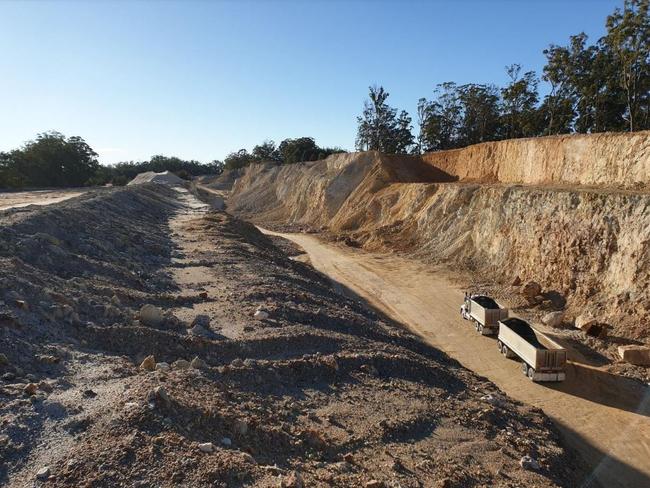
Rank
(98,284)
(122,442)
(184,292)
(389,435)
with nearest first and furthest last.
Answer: (122,442)
(389,435)
(98,284)
(184,292)

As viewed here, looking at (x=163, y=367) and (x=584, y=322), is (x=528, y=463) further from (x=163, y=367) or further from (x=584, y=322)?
(x=584, y=322)

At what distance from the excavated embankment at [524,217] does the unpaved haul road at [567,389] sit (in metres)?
3.08

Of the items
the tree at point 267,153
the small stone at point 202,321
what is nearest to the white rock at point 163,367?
the small stone at point 202,321

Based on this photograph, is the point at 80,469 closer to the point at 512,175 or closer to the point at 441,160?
the point at 512,175

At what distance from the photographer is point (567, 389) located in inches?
494

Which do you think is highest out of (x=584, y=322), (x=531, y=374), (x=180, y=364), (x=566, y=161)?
(x=566, y=161)

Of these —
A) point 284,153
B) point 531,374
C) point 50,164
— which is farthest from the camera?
point 284,153

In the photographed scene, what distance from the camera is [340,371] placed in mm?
9664

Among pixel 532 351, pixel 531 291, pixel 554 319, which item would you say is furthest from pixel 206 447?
pixel 531 291

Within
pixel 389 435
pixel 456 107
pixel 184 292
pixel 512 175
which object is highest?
pixel 456 107

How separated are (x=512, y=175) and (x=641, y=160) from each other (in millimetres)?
12282

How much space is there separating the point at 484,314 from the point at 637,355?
4423 mm

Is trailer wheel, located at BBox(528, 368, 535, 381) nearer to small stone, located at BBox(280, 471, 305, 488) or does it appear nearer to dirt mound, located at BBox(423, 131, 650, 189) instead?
small stone, located at BBox(280, 471, 305, 488)

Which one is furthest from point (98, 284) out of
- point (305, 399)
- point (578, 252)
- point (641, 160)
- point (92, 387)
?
point (641, 160)
